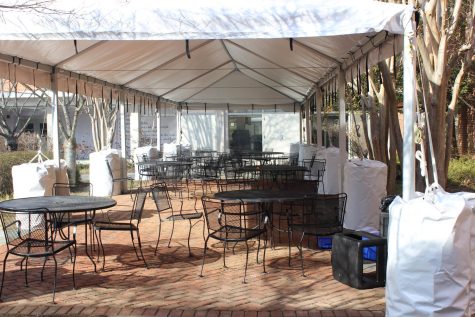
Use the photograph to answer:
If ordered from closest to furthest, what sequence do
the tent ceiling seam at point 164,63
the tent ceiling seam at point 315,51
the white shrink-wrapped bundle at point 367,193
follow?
the white shrink-wrapped bundle at point 367,193
the tent ceiling seam at point 315,51
the tent ceiling seam at point 164,63

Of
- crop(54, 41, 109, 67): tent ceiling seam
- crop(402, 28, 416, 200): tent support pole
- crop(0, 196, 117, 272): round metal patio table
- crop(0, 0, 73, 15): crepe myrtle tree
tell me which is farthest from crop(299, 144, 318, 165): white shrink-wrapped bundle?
crop(0, 0, 73, 15): crepe myrtle tree

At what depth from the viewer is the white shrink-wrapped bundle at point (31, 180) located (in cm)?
718

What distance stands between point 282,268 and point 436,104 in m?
3.29

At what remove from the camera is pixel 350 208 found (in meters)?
6.57

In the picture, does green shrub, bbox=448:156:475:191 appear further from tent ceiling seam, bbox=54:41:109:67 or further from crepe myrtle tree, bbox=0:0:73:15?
crepe myrtle tree, bbox=0:0:73:15

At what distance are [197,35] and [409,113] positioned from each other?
190cm

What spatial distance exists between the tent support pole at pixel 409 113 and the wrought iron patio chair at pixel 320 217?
114 cm

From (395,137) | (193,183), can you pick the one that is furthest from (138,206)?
(193,183)

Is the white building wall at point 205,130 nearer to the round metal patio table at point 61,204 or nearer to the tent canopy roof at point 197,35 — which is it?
the tent canopy roof at point 197,35

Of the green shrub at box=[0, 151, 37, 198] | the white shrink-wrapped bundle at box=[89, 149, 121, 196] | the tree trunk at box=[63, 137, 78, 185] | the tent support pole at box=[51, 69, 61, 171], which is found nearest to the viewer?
the tent support pole at box=[51, 69, 61, 171]

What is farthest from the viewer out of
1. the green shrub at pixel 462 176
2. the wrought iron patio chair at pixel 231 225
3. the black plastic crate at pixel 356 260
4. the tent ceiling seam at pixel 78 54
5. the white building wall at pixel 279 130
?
the white building wall at pixel 279 130

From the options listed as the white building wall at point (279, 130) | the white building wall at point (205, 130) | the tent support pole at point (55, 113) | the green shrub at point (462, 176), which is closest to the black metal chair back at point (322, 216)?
the tent support pole at point (55, 113)

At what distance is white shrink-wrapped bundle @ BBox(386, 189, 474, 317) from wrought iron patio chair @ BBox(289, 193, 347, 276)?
1.48 m

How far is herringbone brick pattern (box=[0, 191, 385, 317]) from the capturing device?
409cm
